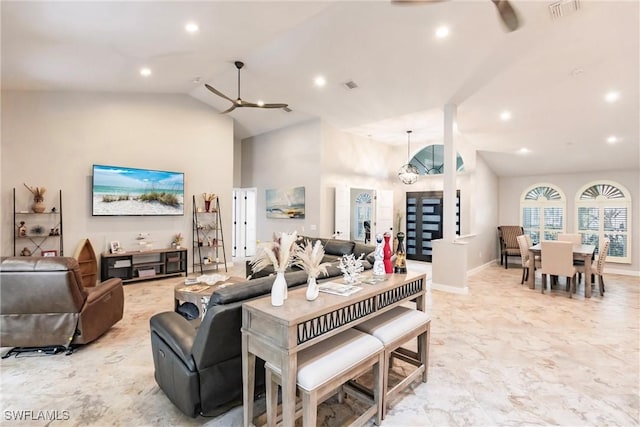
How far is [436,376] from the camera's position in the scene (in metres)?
2.67

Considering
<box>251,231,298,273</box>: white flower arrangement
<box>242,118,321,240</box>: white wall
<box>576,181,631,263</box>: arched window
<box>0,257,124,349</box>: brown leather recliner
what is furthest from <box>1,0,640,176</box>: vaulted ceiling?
<box>251,231,298,273</box>: white flower arrangement

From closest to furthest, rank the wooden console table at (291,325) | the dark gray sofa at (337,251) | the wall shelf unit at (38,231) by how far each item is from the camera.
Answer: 1. the wooden console table at (291,325)
2. the dark gray sofa at (337,251)
3. the wall shelf unit at (38,231)

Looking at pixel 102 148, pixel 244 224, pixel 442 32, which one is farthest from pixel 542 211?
pixel 102 148

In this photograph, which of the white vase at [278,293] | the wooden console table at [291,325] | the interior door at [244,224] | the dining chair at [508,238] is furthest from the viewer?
the interior door at [244,224]

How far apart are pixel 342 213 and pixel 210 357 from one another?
5.56 meters

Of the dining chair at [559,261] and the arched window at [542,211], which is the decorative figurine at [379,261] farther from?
the arched window at [542,211]

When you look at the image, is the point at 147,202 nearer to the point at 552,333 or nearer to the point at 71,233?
the point at 71,233

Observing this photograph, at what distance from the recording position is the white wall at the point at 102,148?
5.02m

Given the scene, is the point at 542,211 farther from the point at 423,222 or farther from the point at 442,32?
the point at 442,32

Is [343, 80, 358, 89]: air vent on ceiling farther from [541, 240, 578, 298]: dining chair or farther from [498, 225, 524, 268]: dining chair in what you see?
[498, 225, 524, 268]: dining chair

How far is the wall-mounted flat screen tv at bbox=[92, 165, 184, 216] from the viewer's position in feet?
18.4

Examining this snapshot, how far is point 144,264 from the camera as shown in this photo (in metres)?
6.02

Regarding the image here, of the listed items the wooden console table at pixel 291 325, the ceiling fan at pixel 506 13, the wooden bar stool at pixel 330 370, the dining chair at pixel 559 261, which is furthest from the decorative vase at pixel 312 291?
the dining chair at pixel 559 261

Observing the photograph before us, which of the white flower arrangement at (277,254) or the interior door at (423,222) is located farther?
the interior door at (423,222)
